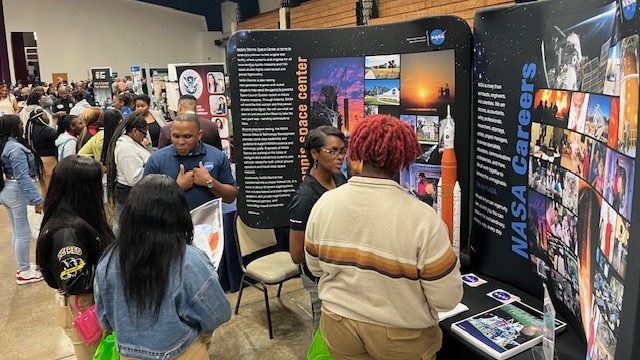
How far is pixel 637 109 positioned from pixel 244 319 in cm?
309

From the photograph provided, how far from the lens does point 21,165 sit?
3994 millimetres

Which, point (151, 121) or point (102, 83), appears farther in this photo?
point (102, 83)

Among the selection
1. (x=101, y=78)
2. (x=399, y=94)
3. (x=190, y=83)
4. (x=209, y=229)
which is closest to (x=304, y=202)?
(x=209, y=229)

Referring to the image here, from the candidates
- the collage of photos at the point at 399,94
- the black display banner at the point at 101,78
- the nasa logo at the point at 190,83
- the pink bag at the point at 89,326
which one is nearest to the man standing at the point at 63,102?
the black display banner at the point at 101,78

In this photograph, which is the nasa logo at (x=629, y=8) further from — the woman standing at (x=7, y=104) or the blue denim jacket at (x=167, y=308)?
the woman standing at (x=7, y=104)

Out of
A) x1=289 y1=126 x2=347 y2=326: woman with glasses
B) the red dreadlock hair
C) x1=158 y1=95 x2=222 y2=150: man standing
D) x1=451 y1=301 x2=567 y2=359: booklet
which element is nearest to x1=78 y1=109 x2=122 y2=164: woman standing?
x1=158 y1=95 x2=222 y2=150: man standing

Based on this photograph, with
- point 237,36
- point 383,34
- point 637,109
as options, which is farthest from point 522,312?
point 237,36

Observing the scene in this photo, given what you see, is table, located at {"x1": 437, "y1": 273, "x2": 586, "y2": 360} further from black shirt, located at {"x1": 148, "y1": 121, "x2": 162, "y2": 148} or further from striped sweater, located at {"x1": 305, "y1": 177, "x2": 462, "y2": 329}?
black shirt, located at {"x1": 148, "y1": 121, "x2": 162, "y2": 148}

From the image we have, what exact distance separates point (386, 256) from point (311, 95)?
5.37 ft

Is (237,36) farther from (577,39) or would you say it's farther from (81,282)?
(577,39)

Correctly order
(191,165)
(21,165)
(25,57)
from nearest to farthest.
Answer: (191,165)
(21,165)
(25,57)

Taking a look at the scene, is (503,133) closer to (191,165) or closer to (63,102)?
(191,165)

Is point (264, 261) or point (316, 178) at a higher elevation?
point (316, 178)

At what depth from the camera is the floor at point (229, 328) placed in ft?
10.2
